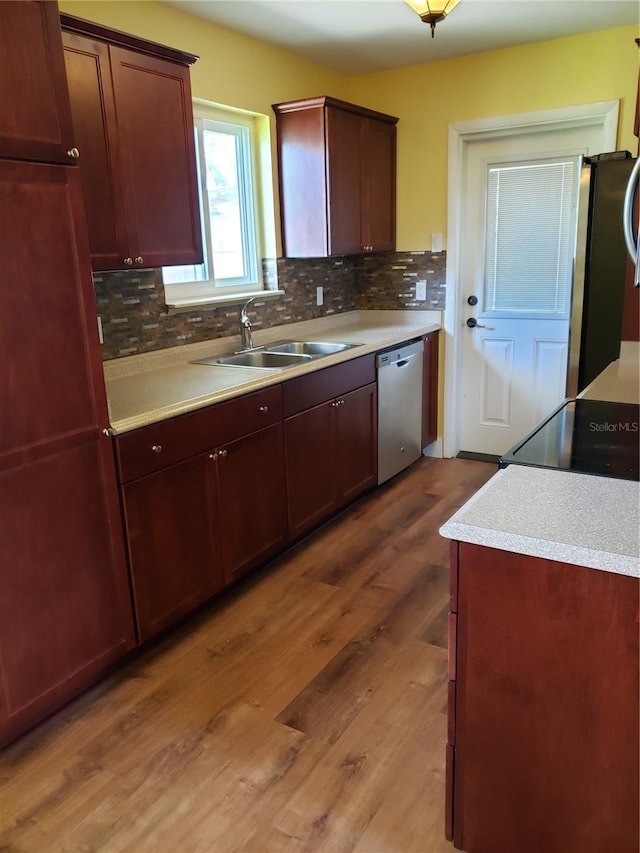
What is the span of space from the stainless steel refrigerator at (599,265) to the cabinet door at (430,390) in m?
1.02

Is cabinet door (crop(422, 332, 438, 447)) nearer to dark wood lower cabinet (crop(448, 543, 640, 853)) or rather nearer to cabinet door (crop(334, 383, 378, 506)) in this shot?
cabinet door (crop(334, 383, 378, 506))

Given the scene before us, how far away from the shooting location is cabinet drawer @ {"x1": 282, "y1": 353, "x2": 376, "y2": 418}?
2.83 meters

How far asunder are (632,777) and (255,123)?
341 cm

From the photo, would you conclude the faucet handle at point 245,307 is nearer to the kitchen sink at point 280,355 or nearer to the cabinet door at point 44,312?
the kitchen sink at point 280,355

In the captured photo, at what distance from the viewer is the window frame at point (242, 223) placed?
10.3ft

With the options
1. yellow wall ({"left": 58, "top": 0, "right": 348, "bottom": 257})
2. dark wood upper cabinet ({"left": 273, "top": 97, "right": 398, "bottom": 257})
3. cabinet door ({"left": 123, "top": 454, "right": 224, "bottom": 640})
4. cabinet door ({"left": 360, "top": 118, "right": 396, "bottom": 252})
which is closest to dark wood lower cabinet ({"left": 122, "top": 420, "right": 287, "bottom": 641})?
cabinet door ({"left": 123, "top": 454, "right": 224, "bottom": 640})

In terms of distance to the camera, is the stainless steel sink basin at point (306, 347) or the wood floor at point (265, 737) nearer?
the wood floor at point (265, 737)

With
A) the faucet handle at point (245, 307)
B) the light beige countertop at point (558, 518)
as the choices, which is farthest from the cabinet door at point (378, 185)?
the light beige countertop at point (558, 518)

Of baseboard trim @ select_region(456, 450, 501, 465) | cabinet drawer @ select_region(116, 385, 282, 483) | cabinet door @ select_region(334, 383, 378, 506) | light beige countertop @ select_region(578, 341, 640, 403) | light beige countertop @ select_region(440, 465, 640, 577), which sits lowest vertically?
baseboard trim @ select_region(456, 450, 501, 465)

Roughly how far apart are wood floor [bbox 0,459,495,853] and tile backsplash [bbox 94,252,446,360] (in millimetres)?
1240

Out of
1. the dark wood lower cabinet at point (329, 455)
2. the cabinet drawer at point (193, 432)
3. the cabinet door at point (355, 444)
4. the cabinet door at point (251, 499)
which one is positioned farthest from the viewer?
the cabinet door at point (355, 444)

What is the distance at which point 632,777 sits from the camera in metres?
1.15

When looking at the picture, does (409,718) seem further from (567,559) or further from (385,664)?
(567,559)

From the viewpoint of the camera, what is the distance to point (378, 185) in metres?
3.94
